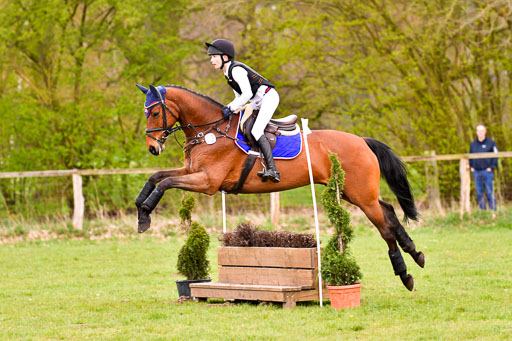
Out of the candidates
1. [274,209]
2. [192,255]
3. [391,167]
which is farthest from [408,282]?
[274,209]

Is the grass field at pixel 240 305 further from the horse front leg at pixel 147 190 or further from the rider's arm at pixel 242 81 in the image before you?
the rider's arm at pixel 242 81

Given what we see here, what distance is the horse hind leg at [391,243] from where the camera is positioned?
703 centimetres

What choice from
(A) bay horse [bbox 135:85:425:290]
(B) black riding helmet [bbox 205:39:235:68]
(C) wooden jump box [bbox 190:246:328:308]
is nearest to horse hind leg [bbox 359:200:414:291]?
(A) bay horse [bbox 135:85:425:290]

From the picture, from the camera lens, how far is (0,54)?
55.0 feet

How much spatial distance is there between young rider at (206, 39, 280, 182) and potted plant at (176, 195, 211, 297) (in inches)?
43.1

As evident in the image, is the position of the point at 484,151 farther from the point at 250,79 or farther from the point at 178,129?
the point at 178,129

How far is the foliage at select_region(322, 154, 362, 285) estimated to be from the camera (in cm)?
634

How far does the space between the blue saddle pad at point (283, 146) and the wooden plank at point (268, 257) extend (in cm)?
98

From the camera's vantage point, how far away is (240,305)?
6.82 m

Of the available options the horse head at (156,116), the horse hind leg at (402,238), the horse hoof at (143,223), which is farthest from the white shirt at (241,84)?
the horse hind leg at (402,238)

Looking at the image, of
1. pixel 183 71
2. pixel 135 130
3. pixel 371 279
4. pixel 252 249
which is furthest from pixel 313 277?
pixel 183 71

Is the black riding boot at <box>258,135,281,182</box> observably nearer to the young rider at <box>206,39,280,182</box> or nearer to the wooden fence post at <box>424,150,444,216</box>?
the young rider at <box>206,39,280,182</box>

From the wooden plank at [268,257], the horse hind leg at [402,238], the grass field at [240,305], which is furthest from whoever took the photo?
the horse hind leg at [402,238]

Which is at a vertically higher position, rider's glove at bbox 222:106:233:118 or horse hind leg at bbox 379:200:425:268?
rider's glove at bbox 222:106:233:118
